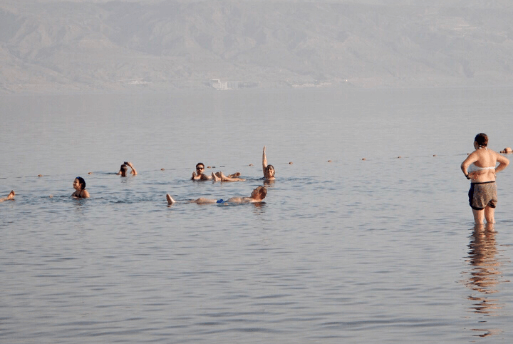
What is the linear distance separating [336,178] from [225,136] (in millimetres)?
42286

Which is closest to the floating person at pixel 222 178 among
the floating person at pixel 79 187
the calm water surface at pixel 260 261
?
the calm water surface at pixel 260 261

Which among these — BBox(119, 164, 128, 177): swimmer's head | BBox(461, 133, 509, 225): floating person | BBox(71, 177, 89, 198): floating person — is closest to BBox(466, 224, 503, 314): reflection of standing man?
BBox(461, 133, 509, 225): floating person

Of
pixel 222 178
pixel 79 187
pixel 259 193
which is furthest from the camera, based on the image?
pixel 222 178

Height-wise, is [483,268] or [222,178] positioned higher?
[222,178]

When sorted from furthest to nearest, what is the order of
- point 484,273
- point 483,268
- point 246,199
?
point 246,199 < point 483,268 < point 484,273

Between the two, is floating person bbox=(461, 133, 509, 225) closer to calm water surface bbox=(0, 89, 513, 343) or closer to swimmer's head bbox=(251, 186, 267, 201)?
calm water surface bbox=(0, 89, 513, 343)

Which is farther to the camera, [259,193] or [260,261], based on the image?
[259,193]

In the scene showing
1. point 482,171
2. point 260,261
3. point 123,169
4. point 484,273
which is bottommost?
point 484,273

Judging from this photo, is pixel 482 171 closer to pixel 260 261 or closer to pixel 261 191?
pixel 260 261

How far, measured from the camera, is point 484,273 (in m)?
18.2

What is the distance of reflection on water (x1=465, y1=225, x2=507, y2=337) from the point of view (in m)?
15.3

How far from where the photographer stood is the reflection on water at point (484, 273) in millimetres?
15336

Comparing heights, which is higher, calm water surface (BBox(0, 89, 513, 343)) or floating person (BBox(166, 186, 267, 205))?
floating person (BBox(166, 186, 267, 205))

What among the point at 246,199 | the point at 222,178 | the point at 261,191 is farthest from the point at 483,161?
the point at 222,178
